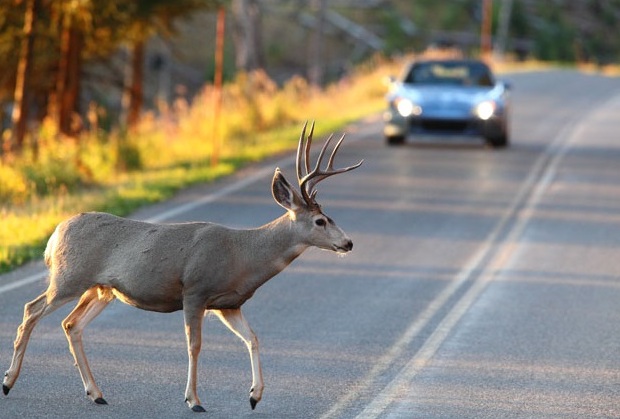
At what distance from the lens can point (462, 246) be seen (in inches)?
640

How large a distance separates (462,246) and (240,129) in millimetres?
13889

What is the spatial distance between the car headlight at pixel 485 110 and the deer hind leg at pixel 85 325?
1775 centimetres

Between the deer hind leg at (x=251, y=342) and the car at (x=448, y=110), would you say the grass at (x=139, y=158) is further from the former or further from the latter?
the deer hind leg at (x=251, y=342)

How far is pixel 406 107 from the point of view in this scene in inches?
1041

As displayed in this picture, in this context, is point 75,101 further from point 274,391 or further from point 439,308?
point 274,391

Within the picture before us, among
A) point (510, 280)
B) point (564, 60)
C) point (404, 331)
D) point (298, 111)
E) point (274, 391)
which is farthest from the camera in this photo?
point (564, 60)

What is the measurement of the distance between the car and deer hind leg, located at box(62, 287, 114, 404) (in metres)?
17.5

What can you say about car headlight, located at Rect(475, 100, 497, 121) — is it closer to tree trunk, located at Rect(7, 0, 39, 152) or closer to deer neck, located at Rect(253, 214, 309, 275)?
tree trunk, located at Rect(7, 0, 39, 152)

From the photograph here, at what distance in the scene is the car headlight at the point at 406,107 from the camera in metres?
26.3

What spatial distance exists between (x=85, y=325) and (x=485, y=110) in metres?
17.9

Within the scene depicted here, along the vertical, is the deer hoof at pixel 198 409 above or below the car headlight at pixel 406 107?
above

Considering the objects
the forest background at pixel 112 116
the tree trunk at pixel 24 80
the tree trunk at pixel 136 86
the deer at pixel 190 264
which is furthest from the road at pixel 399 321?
the tree trunk at pixel 136 86

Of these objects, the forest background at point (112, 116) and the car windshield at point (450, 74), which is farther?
the car windshield at point (450, 74)

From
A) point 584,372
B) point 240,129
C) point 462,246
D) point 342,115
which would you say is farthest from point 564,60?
point 584,372
